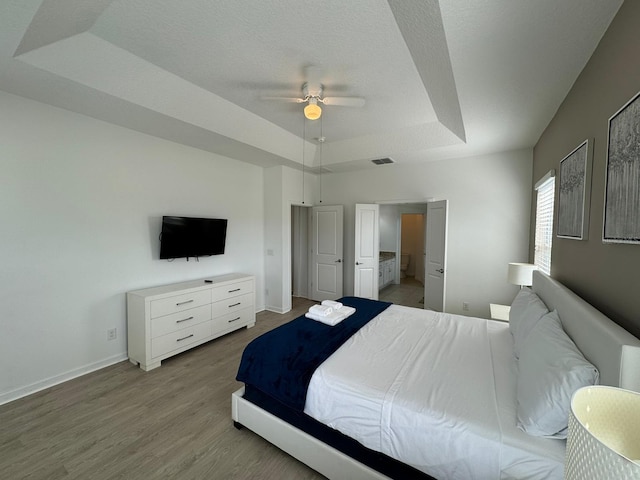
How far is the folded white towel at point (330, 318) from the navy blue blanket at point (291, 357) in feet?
0.15

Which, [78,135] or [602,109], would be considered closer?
[602,109]

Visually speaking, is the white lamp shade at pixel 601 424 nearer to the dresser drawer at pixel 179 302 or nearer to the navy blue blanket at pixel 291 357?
the navy blue blanket at pixel 291 357

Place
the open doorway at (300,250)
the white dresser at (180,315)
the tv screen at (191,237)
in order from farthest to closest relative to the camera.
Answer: the open doorway at (300,250)
the tv screen at (191,237)
the white dresser at (180,315)

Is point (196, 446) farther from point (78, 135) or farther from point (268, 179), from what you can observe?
point (268, 179)

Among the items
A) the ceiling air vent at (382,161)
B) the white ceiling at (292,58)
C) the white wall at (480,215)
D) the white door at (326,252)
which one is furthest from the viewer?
the white door at (326,252)

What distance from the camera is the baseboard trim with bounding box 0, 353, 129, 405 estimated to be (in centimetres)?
222

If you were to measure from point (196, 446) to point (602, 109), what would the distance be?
3.35m

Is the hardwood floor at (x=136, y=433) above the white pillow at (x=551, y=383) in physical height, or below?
below

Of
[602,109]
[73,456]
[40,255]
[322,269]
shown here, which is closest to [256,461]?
[73,456]

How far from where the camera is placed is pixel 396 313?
2.69 m

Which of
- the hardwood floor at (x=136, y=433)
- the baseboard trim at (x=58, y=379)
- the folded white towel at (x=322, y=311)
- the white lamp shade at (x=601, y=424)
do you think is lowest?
the hardwood floor at (x=136, y=433)

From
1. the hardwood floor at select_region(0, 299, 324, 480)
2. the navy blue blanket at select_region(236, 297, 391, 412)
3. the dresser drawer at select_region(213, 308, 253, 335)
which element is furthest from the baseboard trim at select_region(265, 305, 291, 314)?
the navy blue blanket at select_region(236, 297, 391, 412)

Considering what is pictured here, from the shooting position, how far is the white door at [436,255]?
152 inches

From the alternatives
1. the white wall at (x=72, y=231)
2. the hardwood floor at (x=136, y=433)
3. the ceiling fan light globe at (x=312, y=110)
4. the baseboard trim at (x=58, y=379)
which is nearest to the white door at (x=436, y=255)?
the ceiling fan light globe at (x=312, y=110)
